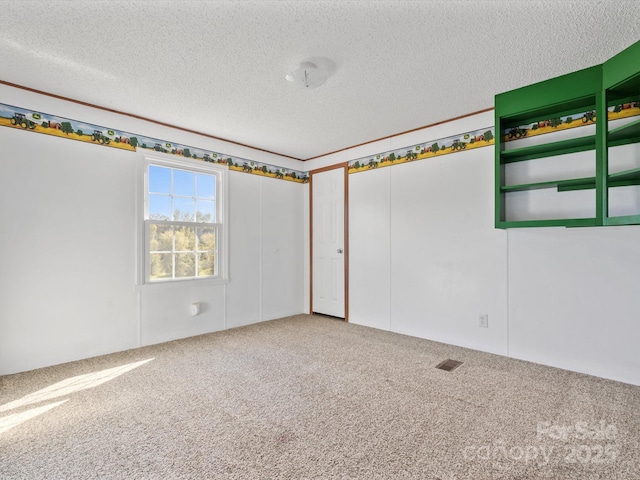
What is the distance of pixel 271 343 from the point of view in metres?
3.62

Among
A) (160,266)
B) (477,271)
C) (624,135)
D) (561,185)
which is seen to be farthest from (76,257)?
(624,135)

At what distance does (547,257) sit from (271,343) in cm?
288

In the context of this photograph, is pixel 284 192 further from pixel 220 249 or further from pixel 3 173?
pixel 3 173

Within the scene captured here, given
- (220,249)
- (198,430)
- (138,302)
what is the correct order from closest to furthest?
(198,430), (138,302), (220,249)

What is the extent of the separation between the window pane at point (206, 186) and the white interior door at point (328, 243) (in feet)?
5.23

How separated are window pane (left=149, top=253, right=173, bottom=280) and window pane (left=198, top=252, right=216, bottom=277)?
36cm

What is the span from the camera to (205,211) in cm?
410

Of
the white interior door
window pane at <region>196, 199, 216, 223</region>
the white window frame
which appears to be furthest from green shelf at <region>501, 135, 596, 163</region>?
window pane at <region>196, 199, 216, 223</region>

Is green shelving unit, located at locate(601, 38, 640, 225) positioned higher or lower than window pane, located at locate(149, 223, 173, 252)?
higher

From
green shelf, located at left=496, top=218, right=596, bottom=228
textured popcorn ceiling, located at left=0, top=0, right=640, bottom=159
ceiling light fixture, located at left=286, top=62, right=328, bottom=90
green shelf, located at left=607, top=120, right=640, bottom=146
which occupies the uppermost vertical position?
textured popcorn ceiling, located at left=0, top=0, right=640, bottom=159

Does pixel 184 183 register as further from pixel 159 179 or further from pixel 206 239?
pixel 206 239

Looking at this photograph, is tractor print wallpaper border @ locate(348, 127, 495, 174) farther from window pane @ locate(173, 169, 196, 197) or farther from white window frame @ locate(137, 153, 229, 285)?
window pane @ locate(173, 169, 196, 197)

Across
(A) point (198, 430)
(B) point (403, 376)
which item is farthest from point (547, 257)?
(A) point (198, 430)

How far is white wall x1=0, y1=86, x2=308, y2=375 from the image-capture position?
2793 mm
